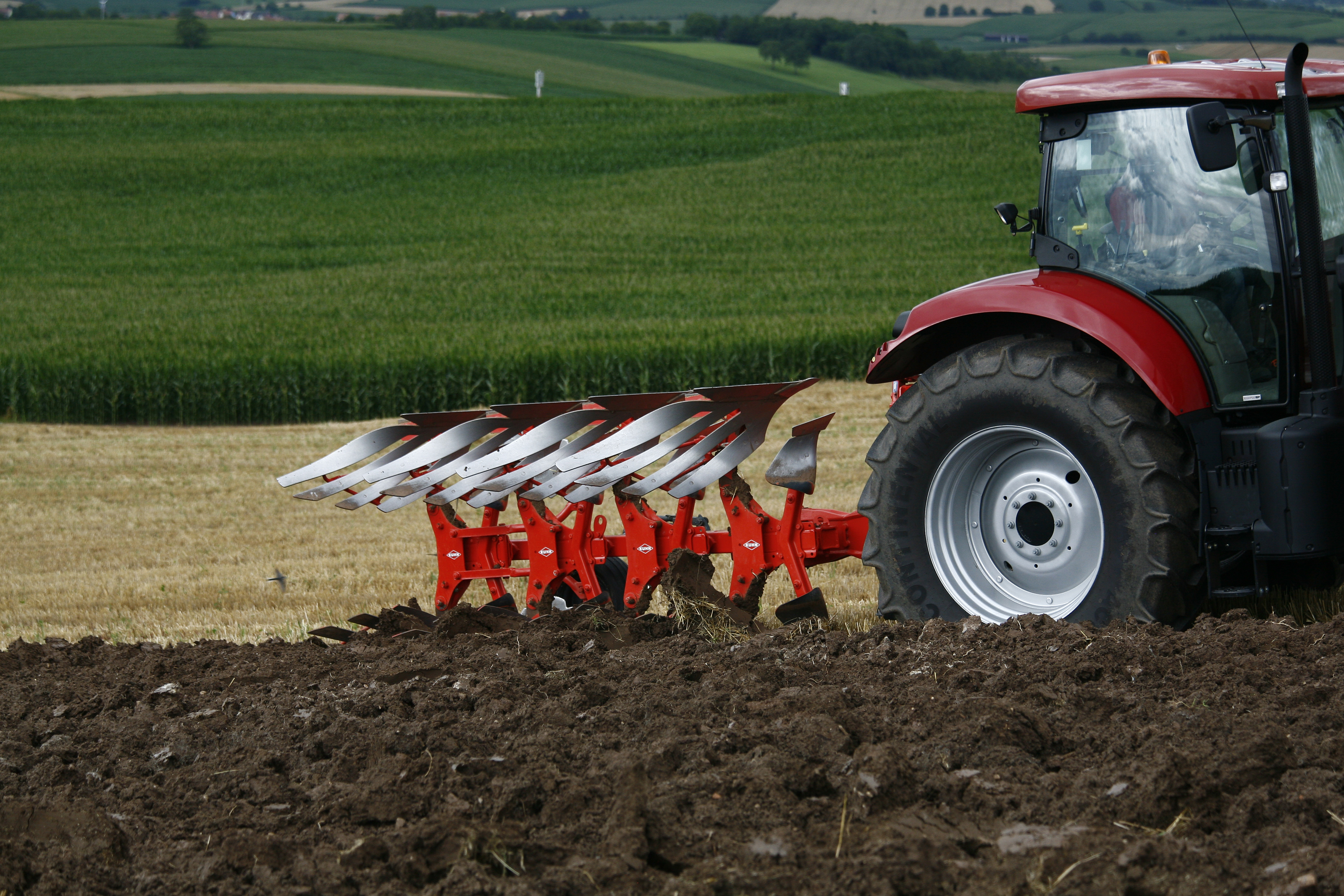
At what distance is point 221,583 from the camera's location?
6.89m

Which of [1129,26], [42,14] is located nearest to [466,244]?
[1129,26]

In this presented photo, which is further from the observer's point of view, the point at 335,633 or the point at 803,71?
the point at 803,71

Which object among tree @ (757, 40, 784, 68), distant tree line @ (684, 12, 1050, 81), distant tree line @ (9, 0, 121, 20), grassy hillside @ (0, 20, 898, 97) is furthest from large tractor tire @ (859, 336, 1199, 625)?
distant tree line @ (9, 0, 121, 20)

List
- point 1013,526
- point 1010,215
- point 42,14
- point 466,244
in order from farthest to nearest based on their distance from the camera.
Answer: point 42,14
point 466,244
point 1010,215
point 1013,526

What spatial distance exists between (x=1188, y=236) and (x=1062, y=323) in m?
0.46

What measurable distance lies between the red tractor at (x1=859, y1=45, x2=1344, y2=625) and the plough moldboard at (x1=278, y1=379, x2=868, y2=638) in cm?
43

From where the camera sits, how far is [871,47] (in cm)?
6994

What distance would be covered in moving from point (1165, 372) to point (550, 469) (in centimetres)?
235

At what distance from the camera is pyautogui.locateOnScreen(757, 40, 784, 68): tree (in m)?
68.6

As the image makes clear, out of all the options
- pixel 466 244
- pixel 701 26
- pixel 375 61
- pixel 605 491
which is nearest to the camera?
pixel 605 491

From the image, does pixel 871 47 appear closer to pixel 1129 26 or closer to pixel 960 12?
pixel 1129 26

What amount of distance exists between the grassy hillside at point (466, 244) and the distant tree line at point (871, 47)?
30.5 metres

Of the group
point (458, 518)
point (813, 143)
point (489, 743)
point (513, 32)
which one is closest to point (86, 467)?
point (458, 518)

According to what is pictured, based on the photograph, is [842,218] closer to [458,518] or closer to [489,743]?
[458,518]
